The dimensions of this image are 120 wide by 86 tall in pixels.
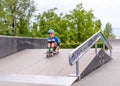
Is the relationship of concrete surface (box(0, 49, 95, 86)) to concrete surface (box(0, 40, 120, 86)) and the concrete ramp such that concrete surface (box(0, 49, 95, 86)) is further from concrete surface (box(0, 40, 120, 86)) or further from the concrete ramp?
the concrete ramp

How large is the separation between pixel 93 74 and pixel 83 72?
1.23ft

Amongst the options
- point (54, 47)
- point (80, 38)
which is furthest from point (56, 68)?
point (80, 38)

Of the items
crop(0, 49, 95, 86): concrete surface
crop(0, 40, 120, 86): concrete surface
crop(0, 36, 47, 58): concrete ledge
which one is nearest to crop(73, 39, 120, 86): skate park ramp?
crop(0, 40, 120, 86): concrete surface

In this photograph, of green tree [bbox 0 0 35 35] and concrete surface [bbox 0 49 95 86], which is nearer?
concrete surface [bbox 0 49 95 86]

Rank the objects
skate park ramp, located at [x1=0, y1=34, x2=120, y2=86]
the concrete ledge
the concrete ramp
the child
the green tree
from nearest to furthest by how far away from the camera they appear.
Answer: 1. the concrete ramp
2. skate park ramp, located at [x1=0, y1=34, x2=120, y2=86]
3. the child
4. the concrete ledge
5. the green tree

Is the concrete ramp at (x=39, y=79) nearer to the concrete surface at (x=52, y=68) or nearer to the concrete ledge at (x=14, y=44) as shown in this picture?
the concrete surface at (x=52, y=68)

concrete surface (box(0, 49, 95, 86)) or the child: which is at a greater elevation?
the child

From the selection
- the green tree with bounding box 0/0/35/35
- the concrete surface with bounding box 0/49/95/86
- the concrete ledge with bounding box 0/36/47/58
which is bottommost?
the concrete surface with bounding box 0/49/95/86

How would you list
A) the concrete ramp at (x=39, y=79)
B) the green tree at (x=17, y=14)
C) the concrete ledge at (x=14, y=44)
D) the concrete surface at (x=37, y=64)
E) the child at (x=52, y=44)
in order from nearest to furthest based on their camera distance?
the concrete ramp at (x=39, y=79) < the concrete surface at (x=37, y=64) < the child at (x=52, y=44) < the concrete ledge at (x=14, y=44) < the green tree at (x=17, y=14)

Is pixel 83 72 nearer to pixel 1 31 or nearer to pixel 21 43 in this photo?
pixel 21 43

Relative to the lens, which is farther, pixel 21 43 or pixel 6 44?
pixel 21 43

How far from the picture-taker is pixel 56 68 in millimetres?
7383

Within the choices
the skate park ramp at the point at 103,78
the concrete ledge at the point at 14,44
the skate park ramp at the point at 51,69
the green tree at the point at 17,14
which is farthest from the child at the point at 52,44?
the green tree at the point at 17,14

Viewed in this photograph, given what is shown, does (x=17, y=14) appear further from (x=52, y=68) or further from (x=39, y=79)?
(x=39, y=79)
